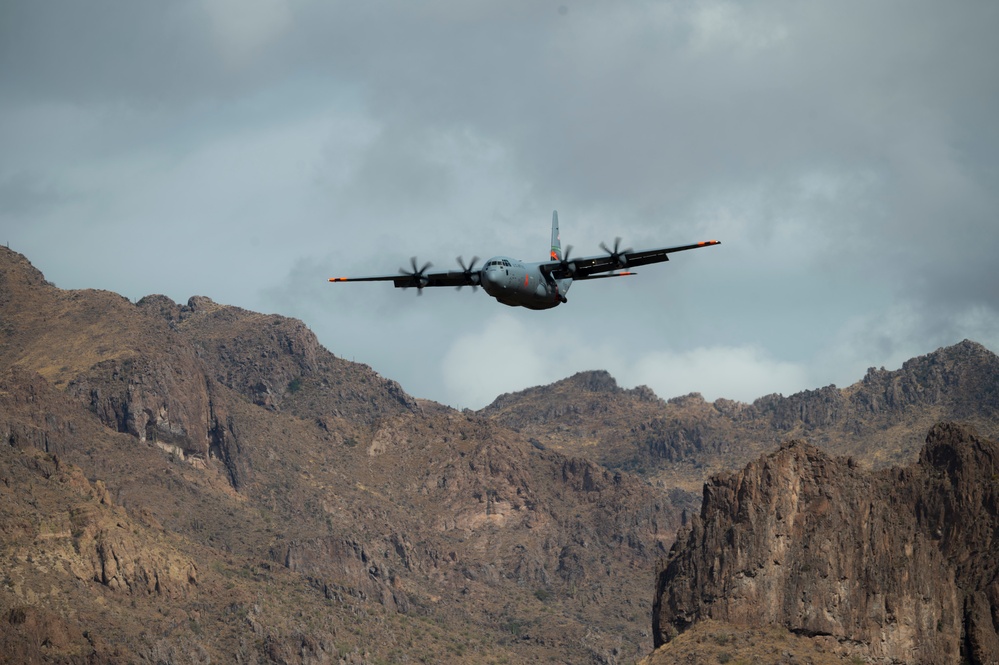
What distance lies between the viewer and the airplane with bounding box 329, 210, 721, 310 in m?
105

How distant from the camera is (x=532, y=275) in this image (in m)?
107

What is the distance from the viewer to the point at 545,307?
11100cm

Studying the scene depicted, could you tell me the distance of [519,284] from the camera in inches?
4156

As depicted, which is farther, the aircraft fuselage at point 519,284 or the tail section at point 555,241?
the tail section at point 555,241

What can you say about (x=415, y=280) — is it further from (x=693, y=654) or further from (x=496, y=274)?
(x=693, y=654)

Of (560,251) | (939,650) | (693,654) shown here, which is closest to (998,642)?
(939,650)

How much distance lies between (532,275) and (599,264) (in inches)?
270

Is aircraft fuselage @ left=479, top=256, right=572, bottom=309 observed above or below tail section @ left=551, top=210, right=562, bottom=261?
below

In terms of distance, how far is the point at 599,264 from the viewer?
111938 mm

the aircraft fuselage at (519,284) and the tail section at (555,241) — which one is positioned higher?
the tail section at (555,241)

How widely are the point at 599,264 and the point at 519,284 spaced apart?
8.83 meters

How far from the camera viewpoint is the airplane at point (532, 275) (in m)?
105

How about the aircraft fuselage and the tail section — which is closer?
the aircraft fuselage

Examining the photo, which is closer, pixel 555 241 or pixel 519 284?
pixel 519 284
